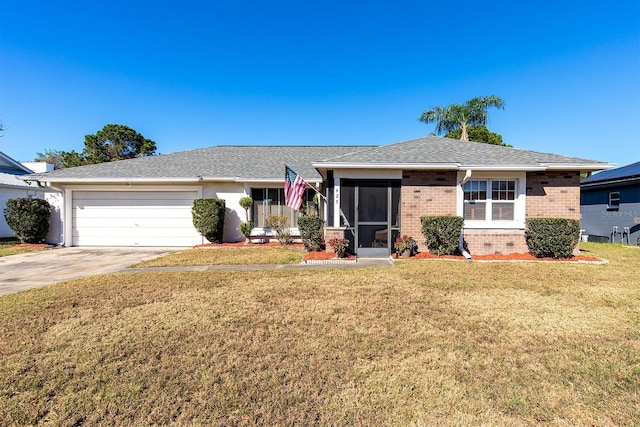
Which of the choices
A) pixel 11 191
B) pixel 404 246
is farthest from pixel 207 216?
pixel 11 191

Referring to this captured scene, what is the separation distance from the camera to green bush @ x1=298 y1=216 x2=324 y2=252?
407 inches

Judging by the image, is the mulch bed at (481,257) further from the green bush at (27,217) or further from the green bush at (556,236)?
the green bush at (27,217)

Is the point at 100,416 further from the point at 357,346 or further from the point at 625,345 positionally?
the point at 625,345

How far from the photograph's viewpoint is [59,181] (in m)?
11.9

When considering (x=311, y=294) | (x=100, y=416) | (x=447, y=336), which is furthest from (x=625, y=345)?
(x=100, y=416)

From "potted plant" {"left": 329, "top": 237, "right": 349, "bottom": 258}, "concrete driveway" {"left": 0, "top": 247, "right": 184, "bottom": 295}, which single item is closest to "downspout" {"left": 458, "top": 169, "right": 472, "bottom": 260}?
"potted plant" {"left": 329, "top": 237, "right": 349, "bottom": 258}

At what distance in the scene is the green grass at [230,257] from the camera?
8.62 m

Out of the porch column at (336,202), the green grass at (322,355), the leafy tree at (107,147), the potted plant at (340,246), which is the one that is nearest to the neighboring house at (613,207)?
the green grass at (322,355)

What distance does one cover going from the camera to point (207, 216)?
11.7 metres

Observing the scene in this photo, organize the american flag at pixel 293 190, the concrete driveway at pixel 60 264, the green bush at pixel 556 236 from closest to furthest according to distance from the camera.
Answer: the concrete driveway at pixel 60 264
the green bush at pixel 556 236
the american flag at pixel 293 190

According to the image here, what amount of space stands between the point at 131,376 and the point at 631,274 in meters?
10.7

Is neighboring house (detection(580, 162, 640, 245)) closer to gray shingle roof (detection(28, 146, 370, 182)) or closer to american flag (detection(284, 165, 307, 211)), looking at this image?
gray shingle roof (detection(28, 146, 370, 182))

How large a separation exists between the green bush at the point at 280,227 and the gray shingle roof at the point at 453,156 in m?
3.85

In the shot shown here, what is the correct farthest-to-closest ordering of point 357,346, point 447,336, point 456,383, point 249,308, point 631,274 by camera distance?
point 631,274
point 249,308
point 447,336
point 357,346
point 456,383
